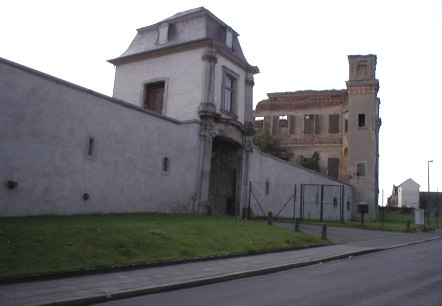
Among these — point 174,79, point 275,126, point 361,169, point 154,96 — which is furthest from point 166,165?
point 275,126

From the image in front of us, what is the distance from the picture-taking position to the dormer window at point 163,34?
26534 mm

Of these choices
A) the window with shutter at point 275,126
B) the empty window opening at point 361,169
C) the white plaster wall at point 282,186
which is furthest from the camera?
the window with shutter at point 275,126

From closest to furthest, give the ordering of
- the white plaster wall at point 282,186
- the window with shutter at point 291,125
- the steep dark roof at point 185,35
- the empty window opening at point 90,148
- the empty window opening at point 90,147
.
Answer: the empty window opening at point 90,148 < the empty window opening at point 90,147 < the steep dark roof at point 185,35 < the white plaster wall at point 282,186 < the window with shutter at point 291,125

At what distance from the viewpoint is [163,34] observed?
26797mm

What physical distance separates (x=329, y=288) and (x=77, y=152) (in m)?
11.2

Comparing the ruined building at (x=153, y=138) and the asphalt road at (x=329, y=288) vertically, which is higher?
the ruined building at (x=153, y=138)

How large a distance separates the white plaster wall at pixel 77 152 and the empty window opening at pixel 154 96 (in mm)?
4975

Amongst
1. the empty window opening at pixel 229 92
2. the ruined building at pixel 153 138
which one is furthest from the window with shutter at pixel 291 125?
the empty window opening at pixel 229 92

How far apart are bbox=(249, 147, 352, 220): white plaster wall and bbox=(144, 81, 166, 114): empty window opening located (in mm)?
6578

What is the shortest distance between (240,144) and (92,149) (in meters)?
11.3

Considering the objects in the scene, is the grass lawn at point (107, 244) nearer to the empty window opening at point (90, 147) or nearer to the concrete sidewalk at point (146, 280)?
the concrete sidewalk at point (146, 280)

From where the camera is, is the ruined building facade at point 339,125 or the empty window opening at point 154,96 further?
the ruined building facade at point 339,125

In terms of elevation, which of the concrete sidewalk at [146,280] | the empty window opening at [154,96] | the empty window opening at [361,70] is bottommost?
the concrete sidewalk at [146,280]

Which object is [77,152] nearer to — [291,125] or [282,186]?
Answer: [282,186]
